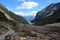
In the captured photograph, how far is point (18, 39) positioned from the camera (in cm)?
3650

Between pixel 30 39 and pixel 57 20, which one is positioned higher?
pixel 57 20

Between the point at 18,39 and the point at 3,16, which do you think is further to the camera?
the point at 3,16

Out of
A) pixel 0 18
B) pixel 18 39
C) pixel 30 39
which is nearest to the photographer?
pixel 18 39

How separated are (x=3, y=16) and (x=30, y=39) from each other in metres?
110

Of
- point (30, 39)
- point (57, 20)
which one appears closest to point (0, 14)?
point (57, 20)

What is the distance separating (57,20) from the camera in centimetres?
15250

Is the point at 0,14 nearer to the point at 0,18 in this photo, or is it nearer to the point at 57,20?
the point at 0,18

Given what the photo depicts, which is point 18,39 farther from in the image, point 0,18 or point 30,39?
point 0,18

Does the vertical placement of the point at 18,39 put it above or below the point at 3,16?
below

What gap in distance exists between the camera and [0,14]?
482ft

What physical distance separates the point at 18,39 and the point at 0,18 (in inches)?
4331

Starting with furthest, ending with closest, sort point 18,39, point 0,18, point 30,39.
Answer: point 0,18
point 30,39
point 18,39

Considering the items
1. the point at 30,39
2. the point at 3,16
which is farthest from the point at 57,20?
the point at 30,39

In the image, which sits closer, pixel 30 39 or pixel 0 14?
pixel 30 39
